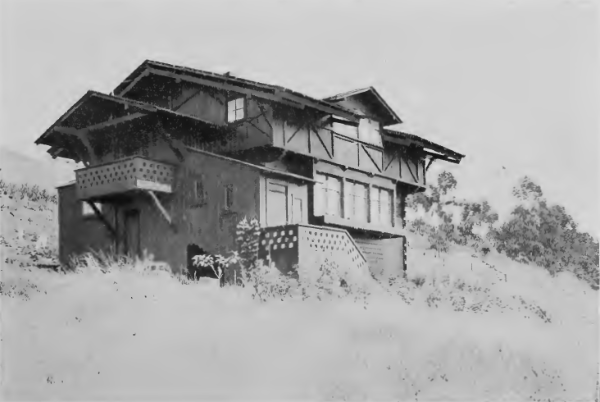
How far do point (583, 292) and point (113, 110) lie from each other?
9.02 m

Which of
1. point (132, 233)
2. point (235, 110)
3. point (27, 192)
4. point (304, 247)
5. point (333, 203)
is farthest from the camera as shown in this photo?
point (333, 203)

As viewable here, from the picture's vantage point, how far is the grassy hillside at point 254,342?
1237cm

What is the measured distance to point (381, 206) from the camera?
2212 centimetres

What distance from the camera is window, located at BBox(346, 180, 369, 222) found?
68.5 ft

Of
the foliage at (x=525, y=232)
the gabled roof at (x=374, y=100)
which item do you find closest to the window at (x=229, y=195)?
the gabled roof at (x=374, y=100)

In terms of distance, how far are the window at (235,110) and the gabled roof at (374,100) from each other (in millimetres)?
1650

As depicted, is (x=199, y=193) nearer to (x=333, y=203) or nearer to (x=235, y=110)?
(x=235, y=110)

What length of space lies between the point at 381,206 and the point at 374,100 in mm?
3015

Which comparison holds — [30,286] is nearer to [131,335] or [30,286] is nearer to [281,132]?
[131,335]

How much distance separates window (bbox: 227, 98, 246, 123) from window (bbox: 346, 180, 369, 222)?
3607 mm

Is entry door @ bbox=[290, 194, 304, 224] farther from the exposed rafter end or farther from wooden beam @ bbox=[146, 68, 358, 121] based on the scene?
the exposed rafter end

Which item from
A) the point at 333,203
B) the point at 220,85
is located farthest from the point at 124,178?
the point at 333,203

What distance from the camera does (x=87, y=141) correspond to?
17.5 metres

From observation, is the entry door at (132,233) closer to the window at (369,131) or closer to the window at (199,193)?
the window at (199,193)
